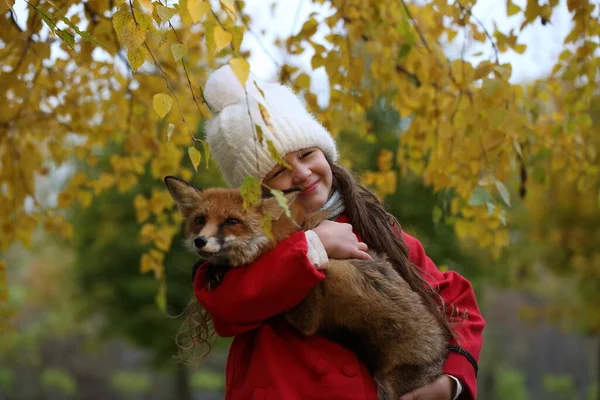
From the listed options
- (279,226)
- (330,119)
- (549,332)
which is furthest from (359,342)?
(549,332)

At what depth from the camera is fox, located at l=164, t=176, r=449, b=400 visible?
8.41ft

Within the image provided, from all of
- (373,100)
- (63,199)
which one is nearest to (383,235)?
(373,100)

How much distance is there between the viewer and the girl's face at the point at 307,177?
9.25 feet

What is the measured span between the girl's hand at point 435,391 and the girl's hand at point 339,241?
1.94 feet

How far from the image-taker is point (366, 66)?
4.41 metres

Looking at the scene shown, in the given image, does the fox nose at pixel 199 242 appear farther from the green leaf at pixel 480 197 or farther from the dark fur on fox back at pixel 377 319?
the green leaf at pixel 480 197

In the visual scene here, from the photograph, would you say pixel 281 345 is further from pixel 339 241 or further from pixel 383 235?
pixel 383 235

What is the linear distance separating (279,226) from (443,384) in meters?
0.97

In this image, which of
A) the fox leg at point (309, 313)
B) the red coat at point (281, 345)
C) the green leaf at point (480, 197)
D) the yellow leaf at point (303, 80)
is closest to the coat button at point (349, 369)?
the red coat at point (281, 345)

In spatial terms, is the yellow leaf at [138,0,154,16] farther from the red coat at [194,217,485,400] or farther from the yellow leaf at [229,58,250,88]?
the red coat at [194,217,485,400]

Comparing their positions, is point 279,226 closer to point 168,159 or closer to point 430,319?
point 430,319

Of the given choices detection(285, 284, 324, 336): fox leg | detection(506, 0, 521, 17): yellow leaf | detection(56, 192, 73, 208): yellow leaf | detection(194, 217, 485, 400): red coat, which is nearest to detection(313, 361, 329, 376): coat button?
detection(194, 217, 485, 400): red coat

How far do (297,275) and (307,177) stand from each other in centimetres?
54

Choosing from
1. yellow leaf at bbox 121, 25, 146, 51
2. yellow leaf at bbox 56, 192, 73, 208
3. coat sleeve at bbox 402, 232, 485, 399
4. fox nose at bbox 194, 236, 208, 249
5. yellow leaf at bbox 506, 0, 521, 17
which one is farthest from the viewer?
yellow leaf at bbox 56, 192, 73, 208
